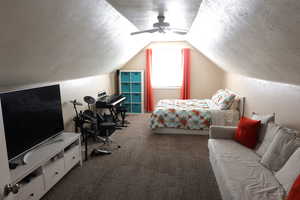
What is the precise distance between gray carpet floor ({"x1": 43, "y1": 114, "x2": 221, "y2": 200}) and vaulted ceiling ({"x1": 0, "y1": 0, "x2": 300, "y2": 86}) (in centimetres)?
149

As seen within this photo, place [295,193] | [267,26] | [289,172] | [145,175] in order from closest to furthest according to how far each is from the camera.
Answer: [295,193] → [267,26] → [289,172] → [145,175]

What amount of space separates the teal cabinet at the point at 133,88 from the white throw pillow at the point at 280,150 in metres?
4.25

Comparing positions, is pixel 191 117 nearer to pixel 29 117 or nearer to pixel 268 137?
pixel 268 137

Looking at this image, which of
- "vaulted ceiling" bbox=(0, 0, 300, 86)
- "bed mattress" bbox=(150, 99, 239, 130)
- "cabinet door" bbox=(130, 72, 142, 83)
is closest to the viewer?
"vaulted ceiling" bbox=(0, 0, 300, 86)

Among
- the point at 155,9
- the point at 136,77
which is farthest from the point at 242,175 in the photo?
the point at 136,77

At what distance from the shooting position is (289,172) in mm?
1688

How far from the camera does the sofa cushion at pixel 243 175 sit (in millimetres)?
1643

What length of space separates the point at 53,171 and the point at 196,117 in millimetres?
2861

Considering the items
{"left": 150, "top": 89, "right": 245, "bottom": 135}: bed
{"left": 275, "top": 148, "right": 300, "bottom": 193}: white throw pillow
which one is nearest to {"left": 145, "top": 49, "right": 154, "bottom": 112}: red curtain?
{"left": 150, "top": 89, "right": 245, "bottom": 135}: bed

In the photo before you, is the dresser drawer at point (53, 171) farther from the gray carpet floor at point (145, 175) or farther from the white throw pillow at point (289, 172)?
the white throw pillow at point (289, 172)

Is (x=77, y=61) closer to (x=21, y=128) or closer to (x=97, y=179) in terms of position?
(x=21, y=128)

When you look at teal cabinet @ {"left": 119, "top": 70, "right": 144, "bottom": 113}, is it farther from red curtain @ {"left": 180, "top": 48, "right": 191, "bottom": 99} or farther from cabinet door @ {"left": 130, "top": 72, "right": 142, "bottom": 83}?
red curtain @ {"left": 180, "top": 48, "right": 191, "bottom": 99}

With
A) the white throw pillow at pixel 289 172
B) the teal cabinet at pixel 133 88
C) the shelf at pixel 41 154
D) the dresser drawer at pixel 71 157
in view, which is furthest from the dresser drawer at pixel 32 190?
the teal cabinet at pixel 133 88

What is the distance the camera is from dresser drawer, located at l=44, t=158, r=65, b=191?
222cm
